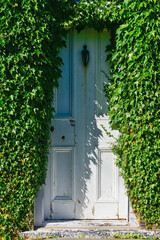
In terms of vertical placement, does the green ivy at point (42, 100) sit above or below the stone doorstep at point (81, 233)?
above

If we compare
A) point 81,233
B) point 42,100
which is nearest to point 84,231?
point 81,233

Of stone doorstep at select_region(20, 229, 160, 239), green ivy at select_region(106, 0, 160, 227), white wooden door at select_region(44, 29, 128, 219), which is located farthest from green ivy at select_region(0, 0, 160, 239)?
white wooden door at select_region(44, 29, 128, 219)

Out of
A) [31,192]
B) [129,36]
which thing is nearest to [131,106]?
[129,36]

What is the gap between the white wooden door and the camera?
4.12 meters

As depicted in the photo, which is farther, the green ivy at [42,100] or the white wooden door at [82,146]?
the white wooden door at [82,146]

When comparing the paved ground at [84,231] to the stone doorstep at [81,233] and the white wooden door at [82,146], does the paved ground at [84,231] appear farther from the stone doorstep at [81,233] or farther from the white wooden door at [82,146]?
the white wooden door at [82,146]

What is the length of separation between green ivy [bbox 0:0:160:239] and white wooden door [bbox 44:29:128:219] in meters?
0.34

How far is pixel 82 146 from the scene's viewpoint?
163 inches

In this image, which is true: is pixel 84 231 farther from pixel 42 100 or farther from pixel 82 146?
pixel 42 100

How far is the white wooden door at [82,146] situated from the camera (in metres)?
4.12

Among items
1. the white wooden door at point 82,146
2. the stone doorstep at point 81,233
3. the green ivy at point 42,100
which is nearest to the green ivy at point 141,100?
the green ivy at point 42,100

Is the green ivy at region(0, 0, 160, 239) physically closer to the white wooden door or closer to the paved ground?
the paved ground

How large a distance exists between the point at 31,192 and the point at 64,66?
1729 millimetres

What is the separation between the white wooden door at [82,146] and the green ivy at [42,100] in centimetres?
34
